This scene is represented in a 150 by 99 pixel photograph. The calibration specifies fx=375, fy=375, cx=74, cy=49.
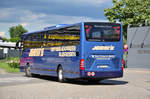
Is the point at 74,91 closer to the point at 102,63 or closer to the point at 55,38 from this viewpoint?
the point at 102,63

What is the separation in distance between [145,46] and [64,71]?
2045 centimetres

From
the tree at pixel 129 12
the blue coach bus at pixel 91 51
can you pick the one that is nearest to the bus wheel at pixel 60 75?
the blue coach bus at pixel 91 51

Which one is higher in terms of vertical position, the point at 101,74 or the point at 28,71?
the point at 101,74

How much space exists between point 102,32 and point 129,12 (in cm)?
4358

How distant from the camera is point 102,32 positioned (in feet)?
57.5

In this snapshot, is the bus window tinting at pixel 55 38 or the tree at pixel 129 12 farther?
the tree at pixel 129 12

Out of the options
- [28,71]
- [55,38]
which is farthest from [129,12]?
[55,38]

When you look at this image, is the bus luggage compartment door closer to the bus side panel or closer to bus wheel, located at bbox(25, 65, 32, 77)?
the bus side panel

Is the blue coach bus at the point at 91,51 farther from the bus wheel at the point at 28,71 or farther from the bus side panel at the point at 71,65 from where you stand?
the bus wheel at the point at 28,71

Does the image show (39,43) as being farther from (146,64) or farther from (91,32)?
(146,64)

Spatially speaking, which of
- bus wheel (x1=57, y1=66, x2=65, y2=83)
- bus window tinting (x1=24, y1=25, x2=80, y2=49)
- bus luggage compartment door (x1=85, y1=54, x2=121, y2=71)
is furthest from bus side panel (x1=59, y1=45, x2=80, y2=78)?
bus window tinting (x1=24, y1=25, x2=80, y2=49)

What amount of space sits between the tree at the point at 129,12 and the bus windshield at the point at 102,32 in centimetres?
4170

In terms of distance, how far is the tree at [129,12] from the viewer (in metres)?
59.7

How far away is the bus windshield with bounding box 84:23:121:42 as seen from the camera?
685 inches
